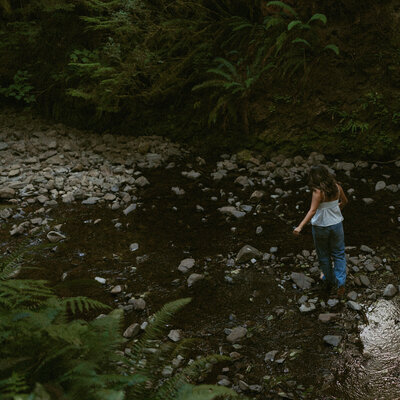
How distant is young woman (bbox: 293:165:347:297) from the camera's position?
3.79 metres

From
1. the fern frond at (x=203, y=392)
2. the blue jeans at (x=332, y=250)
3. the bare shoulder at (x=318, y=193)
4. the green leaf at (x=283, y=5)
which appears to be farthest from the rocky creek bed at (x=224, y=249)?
the green leaf at (x=283, y=5)

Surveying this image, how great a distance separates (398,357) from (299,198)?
3.23 m

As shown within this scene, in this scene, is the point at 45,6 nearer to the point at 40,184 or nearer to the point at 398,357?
the point at 40,184

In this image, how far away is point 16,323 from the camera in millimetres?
1878

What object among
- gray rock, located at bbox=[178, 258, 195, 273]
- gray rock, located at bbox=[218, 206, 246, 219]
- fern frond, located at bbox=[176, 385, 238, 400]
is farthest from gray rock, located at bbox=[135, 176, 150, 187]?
fern frond, located at bbox=[176, 385, 238, 400]

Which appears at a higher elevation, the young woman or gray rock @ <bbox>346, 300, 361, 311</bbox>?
the young woman

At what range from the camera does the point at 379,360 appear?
3162 mm

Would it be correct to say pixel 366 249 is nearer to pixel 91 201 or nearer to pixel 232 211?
pixel 232 211

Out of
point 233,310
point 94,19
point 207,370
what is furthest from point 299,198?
point 94,19

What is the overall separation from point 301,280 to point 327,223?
82 cm

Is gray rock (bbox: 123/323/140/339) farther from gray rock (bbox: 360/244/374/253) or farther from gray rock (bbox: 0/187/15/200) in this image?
gray rock (bbox: 0/187/15/200)

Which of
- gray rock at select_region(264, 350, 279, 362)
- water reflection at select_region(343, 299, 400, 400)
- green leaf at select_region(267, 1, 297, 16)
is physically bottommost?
water reflection at select_region(343, 299, 400, 400)

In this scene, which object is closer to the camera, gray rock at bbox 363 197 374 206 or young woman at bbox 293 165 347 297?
young woman at bbox 293 165 347 297

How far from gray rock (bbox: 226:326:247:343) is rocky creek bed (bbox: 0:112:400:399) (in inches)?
0.5
